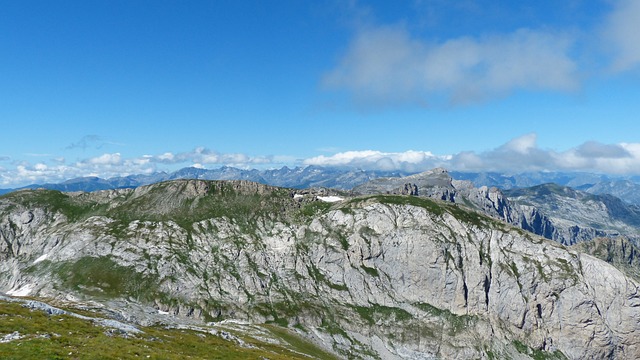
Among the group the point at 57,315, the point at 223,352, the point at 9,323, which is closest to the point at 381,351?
the point at 223,352

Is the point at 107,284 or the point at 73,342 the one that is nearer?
the point at 73,342

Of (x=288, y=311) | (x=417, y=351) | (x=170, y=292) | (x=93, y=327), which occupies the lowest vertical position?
(x=417, y=351)

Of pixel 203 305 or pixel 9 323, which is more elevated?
pixel 9 323

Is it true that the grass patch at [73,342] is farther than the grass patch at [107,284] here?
No

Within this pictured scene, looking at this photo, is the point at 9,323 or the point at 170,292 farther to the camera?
the point at 170,292

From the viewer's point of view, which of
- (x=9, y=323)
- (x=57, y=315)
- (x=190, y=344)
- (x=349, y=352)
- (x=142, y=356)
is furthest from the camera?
(x=349, y=352)

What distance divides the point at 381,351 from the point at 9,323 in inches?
6630

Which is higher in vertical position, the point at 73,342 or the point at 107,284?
the point at 73,342

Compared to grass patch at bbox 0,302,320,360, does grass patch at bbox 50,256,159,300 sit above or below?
below

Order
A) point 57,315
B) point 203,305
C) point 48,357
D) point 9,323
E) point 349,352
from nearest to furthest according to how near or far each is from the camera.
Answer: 1. point 48,357
2. point 9,323
3. point 57,315
4. point 349,352
5. point 203,305

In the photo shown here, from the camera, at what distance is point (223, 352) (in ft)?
228

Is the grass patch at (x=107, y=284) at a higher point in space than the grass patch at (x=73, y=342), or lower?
lower

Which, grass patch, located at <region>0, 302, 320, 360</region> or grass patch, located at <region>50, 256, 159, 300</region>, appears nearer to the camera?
grass patch, located at <region>0, 302, 320, 360</region>

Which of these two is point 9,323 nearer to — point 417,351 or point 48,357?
point 48,357
